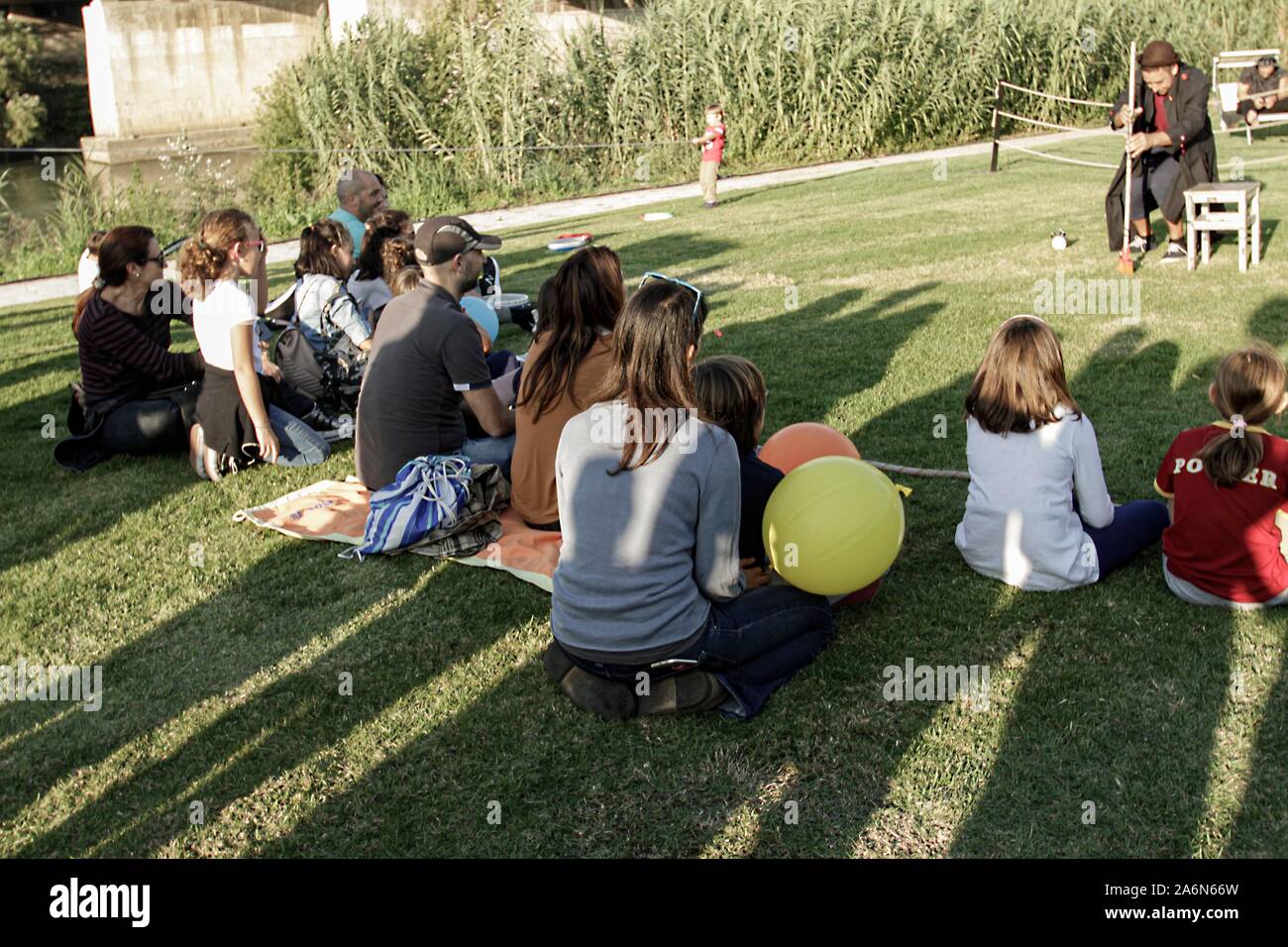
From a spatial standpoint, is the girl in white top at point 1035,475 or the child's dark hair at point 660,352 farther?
the girl in white top at point 1035,475

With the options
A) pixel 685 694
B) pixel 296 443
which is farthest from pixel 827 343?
pixel 685 694

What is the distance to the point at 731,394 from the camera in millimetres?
4723

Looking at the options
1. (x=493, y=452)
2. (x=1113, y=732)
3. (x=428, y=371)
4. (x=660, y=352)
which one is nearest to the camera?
(x=1113, y=732)

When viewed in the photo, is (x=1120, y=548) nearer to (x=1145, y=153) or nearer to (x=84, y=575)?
(x=84, y=575)

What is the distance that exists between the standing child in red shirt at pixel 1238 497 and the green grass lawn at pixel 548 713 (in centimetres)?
16

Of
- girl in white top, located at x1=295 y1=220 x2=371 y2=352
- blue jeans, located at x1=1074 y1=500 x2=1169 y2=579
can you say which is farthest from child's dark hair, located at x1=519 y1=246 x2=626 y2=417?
girl in white top, located at x1=295 y1=220 x2=371 y2=352

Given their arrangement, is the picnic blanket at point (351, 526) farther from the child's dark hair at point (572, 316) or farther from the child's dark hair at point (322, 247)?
the child's dark hair at point (322, 247)

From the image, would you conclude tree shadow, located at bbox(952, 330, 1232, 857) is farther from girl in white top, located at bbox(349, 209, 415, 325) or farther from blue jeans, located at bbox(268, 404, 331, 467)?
girl in white top, located at bbox(349, 209, 415, 325)

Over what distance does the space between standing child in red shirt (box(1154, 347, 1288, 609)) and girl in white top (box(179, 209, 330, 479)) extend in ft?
16.6

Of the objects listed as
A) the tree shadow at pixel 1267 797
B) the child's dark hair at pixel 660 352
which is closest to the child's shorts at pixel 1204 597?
the tree shadow at pixel 1267 797

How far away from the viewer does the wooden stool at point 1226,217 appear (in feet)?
33.2

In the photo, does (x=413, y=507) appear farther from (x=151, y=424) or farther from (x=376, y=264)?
(x=376, y=264)

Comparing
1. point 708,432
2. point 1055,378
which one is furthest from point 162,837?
point 1055,378

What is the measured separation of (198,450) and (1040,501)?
498 centimetres
